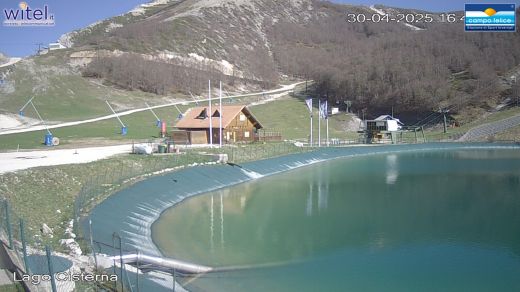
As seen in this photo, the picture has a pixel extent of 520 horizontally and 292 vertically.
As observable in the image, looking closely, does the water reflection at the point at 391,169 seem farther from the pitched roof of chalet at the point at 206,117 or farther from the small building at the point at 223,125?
the pitched roof of chalet at the point at 206,117

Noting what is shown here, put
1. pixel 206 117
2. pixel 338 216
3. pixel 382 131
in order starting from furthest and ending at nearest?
1. pixel 382 131
2. pixel 206 117
3. pixel 338 216

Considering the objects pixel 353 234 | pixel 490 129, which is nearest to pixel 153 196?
pixel 353 234

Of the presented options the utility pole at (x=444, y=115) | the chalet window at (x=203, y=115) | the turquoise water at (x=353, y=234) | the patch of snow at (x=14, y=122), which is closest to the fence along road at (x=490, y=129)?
the utility pole at (x=444, y=115)

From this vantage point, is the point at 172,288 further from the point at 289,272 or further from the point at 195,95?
the point at 195,95

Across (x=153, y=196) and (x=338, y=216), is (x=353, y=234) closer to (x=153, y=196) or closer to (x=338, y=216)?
(x=338, y=216)

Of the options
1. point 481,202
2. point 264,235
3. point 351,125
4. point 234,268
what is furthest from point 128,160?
point 351,125
